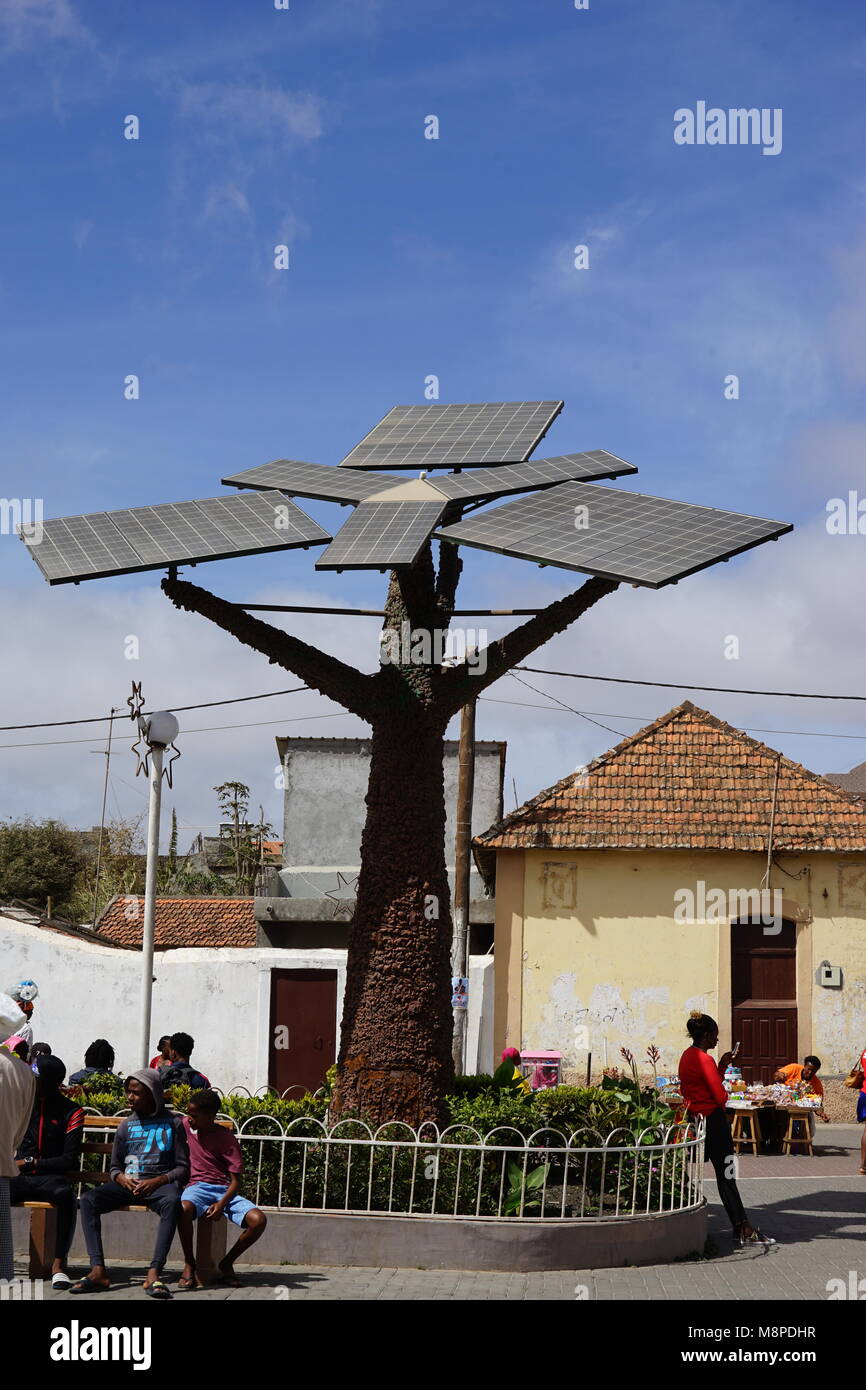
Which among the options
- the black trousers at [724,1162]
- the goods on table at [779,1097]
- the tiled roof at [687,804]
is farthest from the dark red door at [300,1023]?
the black trousers at [724,1162]

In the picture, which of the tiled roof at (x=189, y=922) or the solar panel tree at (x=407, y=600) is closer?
the solar panel tree at (x=407, y=600)

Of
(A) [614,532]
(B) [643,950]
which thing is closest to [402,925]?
(A) [614,532]

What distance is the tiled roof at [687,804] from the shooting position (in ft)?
72.6

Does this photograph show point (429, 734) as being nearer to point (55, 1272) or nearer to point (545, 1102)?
point (545, 1102)

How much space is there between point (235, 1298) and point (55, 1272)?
1.24 meters

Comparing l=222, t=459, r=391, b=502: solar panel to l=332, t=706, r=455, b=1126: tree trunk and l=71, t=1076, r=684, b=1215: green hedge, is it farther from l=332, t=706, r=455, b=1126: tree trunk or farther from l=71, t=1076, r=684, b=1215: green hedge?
l=71, t=1076, r=684, b=1215: green hedge

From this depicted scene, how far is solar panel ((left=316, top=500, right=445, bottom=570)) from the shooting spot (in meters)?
10.0

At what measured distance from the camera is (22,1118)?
796cm

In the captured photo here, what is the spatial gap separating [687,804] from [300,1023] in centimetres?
687

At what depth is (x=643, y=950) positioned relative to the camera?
72.6 feet

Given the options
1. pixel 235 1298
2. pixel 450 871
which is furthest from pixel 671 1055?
pixel 235 1298

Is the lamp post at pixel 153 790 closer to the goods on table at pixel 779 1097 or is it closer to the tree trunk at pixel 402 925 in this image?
the tree trunk at pixel 402 925

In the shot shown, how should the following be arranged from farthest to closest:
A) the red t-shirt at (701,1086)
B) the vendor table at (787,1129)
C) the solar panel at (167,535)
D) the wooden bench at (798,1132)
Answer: the wooden bench at (798,1132) < the vendor table at (787,1129) < the red t-shirt at (701,1086) < the solar panel at (167,535)

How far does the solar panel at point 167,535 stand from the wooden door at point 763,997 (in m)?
13.4
